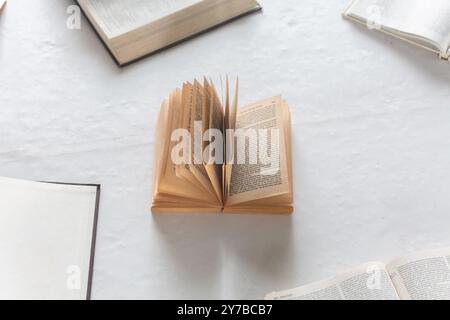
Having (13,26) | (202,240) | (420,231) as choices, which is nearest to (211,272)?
(202,240)

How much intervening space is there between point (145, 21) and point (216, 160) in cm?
35

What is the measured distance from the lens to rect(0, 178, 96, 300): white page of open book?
2.39 ft

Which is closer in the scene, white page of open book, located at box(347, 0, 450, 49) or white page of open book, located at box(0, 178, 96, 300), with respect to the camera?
white page of open book, located at box(0, 178, 96, 300)

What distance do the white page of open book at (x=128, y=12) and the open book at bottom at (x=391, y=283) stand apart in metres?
0.55

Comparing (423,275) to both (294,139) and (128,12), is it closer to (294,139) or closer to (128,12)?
(294,139)

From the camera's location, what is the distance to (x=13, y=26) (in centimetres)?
102

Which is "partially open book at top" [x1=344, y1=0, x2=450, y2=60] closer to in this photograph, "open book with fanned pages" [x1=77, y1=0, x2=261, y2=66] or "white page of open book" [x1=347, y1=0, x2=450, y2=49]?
"white page of open book" [x1=347, y1=0, x2=450, y2=49]

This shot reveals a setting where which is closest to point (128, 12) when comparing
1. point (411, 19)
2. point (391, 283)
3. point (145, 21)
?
point (145, 21)

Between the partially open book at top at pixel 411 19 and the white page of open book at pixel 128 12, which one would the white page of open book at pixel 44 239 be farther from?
the partially open book at top at pixel 411 19

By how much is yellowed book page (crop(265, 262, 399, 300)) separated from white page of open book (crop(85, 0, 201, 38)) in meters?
0.55

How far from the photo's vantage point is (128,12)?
3.10 feet
